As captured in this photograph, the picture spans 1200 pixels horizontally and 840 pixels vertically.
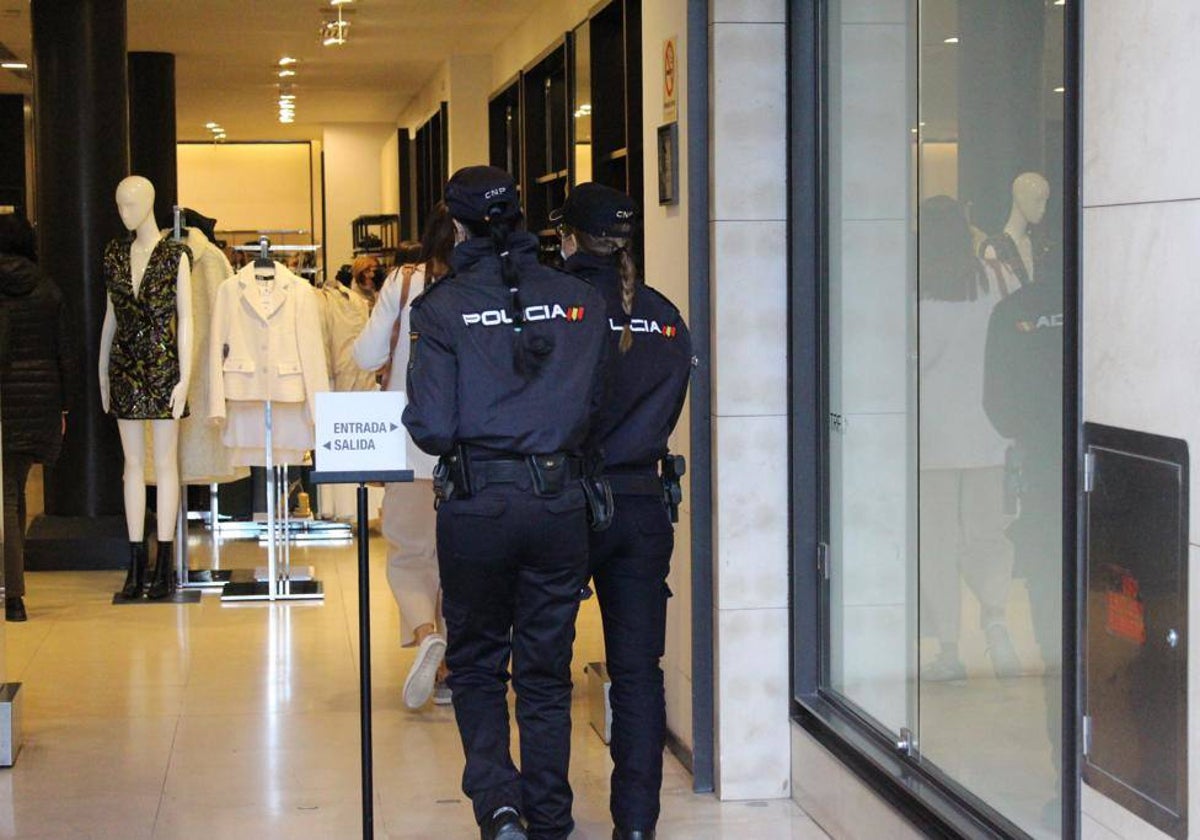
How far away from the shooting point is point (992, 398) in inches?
138

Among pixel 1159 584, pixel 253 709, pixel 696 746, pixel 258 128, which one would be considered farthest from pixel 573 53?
pixel 258 128

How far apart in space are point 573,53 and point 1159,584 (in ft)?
24.5

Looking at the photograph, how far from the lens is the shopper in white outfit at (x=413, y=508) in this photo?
5.58m

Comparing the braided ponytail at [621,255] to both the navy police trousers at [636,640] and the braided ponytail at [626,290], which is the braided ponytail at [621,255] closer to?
the braided ponytail at [626,290]

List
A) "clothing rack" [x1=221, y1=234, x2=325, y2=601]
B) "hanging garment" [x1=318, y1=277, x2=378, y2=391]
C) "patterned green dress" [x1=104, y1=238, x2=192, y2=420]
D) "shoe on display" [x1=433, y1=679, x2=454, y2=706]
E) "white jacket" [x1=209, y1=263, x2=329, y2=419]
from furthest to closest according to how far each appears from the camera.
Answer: "hanging garment" [x1=318, y1=277, x2=378, y2=391] → "clothing rack" [x1=221, y1=234, x2=325, y2=601] → "white jacket" [x1=209, y1=263, x2=329, y2=419] → "patterned green dress" [x1=104, y1=238, x2=192, y2=420] → "shoe on display" [x1=433, y1=679, x2=454, y2=706]

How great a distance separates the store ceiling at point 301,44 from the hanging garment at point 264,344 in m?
3.79

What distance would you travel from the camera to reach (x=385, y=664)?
666cm

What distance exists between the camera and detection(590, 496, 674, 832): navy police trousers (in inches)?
160

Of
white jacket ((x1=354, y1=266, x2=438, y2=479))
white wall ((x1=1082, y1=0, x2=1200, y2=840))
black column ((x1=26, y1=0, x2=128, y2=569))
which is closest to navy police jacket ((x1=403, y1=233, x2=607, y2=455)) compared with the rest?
white wall ((x1=1082, y1=0, x2=1200, y2=840))

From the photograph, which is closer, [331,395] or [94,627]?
[331,395]

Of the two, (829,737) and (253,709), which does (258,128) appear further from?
(829,737)

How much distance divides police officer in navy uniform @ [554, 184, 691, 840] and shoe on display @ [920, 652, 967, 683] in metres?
0.62

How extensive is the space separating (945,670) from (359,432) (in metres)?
1.37

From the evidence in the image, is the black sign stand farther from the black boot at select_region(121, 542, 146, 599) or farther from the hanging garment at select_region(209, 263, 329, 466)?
the black boot at select_region(121, 542, 146, 599)
